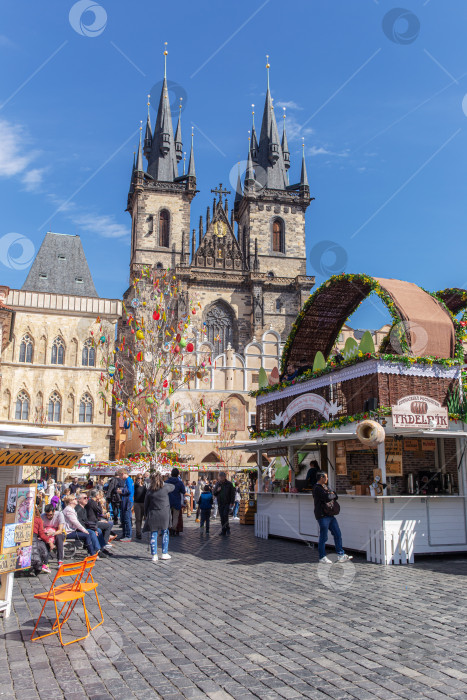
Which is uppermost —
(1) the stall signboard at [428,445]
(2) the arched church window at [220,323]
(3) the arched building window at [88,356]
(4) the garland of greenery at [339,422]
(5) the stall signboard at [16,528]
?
(2) the arched church window at [220,323]

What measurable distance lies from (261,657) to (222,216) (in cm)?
5089

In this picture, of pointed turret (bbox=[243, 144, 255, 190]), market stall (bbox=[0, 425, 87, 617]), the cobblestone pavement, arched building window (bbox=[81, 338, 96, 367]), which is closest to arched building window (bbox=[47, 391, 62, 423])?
arched building window (bbox=[81, 338, 96, 367])

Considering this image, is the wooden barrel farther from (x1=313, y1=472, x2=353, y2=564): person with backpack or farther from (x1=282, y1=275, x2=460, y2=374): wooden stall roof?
(x1=313, y1=472, x2=353, y2=564): person with backpack

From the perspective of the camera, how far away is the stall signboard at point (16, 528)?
234 inches

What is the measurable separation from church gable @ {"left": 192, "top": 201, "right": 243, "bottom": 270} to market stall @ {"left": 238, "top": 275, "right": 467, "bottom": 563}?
127 ft

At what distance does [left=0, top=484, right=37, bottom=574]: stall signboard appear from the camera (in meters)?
5.94

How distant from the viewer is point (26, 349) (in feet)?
125

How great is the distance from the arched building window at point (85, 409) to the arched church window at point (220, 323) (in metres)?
13.0

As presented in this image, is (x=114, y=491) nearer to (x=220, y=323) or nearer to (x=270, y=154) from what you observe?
(x=220, y=323)

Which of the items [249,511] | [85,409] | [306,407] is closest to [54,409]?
[85,409]

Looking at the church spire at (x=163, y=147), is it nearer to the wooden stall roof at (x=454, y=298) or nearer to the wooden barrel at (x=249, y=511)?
the wooden barrel at (x=249, y=511)

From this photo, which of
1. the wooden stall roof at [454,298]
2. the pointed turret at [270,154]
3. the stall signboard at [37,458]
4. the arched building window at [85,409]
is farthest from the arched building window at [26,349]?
the stall signboard at [37,458]

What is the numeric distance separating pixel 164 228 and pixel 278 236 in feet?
33.0

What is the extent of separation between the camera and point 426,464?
37.0ft
